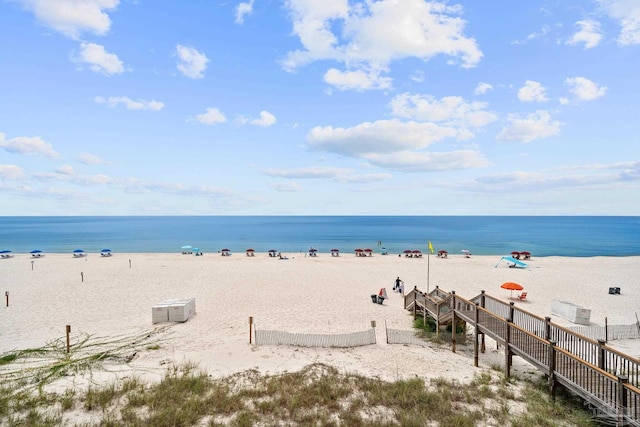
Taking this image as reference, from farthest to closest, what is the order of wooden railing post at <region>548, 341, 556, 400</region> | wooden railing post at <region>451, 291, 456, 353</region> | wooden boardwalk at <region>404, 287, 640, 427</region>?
wooden railing post at <region>451, 291, 456, 353</region>, wooden railing post at <region>548, 341, 556, 400</region>, wooden boardwalk at <region>404, 287, 640, 427</region>

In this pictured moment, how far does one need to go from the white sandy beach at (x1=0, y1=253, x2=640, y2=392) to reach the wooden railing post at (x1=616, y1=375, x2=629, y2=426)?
416cm

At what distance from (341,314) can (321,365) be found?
798 cm

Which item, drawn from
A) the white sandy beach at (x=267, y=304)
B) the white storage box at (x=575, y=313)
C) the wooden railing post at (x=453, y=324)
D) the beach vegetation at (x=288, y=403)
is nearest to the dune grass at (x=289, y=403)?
the beach vegetation at (x=288, y=403)

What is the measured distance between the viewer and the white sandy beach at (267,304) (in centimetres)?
1192

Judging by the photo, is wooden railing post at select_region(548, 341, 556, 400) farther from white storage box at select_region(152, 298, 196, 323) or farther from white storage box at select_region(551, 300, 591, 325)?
white storage box at select_region(152, 298, 196, 323)

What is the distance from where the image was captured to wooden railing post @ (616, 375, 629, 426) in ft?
22.6

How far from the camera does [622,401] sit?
274 inches

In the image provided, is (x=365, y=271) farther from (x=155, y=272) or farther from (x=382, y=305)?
(x=155, y=272)

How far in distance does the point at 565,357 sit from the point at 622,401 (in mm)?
2164

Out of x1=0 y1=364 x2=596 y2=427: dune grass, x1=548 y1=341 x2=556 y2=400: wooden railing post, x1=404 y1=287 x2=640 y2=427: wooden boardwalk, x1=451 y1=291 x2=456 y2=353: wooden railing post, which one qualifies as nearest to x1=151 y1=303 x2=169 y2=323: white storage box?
x1=0 y1=364 x2=596 y2=427: dune grass

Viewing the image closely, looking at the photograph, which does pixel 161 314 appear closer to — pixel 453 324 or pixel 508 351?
pixel 453 324

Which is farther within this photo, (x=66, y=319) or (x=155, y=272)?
(x=155, y=272)

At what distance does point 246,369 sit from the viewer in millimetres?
10672

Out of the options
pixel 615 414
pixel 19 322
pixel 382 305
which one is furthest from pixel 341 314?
pixel 19 322
